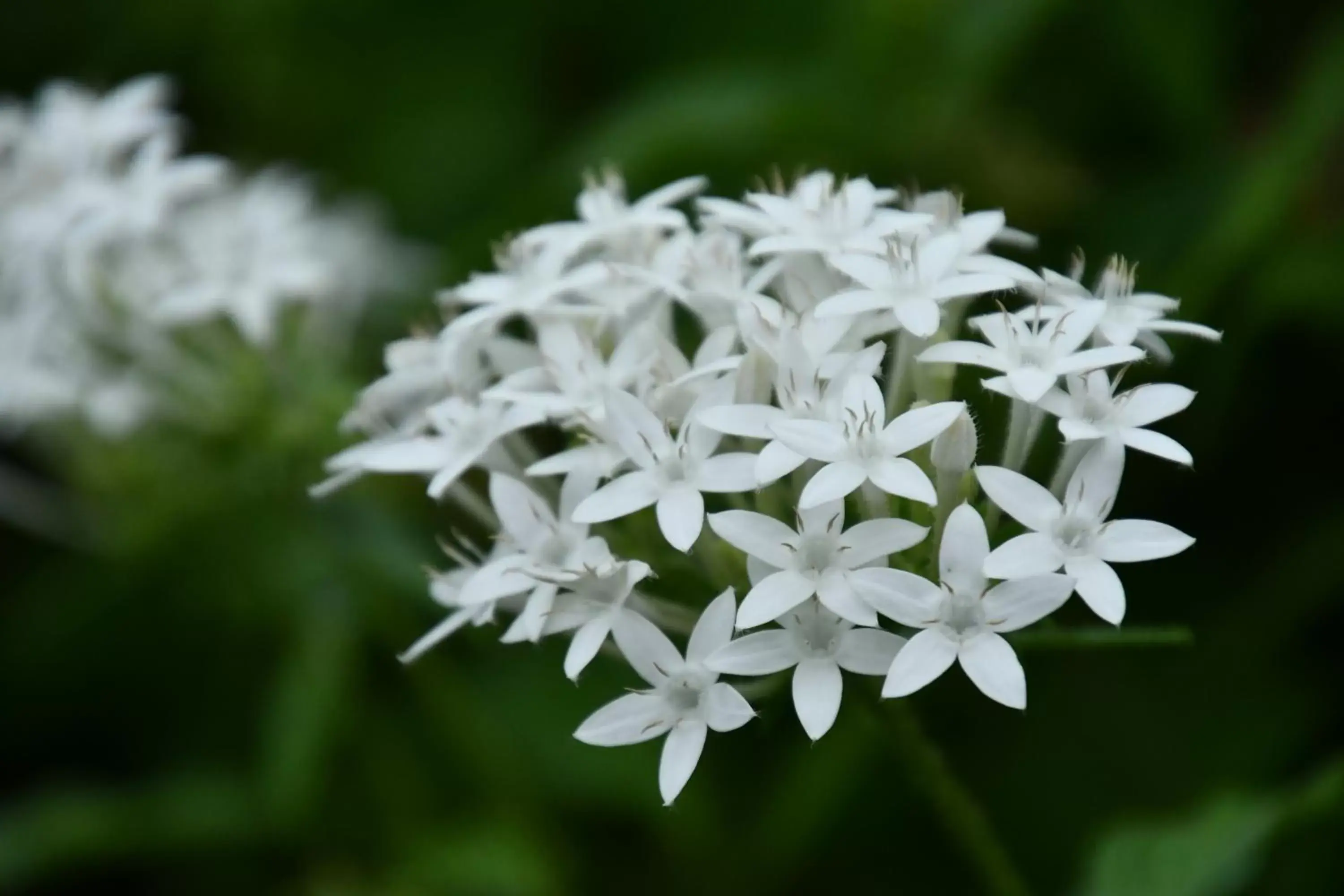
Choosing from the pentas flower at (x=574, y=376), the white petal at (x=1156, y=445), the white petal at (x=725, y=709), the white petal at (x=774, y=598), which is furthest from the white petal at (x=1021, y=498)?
the pentas flower at (x=574, y=376)

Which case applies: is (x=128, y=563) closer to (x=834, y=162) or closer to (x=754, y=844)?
(x=754, y=844)

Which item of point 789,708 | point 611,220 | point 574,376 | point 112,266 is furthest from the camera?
point 112,266

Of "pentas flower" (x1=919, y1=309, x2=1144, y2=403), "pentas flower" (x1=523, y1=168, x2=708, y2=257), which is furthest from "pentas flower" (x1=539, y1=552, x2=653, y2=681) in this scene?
"pentas flower" (x1=523, y1=168, x2=708, y2=257)

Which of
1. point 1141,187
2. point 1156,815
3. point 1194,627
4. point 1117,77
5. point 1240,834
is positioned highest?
point 1117,77

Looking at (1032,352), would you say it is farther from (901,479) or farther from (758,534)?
(758,534)

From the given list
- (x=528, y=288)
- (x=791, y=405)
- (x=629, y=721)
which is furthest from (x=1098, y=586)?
(x=528, y=288)

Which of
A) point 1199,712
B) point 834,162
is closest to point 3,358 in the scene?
point 834,162

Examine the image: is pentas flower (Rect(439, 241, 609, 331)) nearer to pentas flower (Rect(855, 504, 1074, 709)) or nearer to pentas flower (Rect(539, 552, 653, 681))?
pentas flower (Rect(539, 552, 653, 681))
